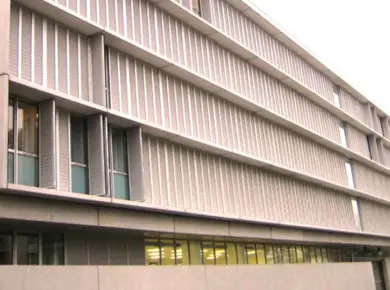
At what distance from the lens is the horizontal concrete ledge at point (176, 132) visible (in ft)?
54.5

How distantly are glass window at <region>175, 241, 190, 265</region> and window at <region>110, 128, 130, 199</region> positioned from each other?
18.2 ft

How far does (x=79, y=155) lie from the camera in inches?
728

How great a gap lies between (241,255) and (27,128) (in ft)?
54.2

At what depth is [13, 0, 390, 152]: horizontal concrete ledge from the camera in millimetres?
18016

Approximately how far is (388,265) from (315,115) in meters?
24.4

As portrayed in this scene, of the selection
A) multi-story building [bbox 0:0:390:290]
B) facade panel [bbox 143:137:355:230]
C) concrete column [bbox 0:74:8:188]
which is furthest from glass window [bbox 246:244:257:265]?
concrete column [bbox 0:74:8:188]

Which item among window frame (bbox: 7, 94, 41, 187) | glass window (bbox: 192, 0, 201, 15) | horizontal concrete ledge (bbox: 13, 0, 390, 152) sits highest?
glass window (bbox: 192, 0, 201, 15)

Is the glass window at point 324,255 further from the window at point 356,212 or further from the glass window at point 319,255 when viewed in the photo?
the window at point 356,212

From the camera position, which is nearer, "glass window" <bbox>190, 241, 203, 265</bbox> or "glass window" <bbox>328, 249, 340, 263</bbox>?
"glass window" <bbox>190, 241, 203, 265</bbox>

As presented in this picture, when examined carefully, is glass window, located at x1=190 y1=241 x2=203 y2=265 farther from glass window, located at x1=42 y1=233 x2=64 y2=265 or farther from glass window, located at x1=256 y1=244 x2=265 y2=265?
glass window, located at x1=42 y1=233 x2=64 y2=265

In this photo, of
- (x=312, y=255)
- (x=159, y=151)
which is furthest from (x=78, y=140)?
(x=312, y=255)

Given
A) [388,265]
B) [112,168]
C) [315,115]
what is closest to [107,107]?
[112,168]

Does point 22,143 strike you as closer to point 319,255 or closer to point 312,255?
point 312,255

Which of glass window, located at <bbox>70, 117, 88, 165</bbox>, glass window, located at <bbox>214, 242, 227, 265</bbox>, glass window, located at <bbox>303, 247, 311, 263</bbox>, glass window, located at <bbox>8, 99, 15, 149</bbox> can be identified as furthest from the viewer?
glass window, located at <bbox>303, 247, 311, 263</bbox>
